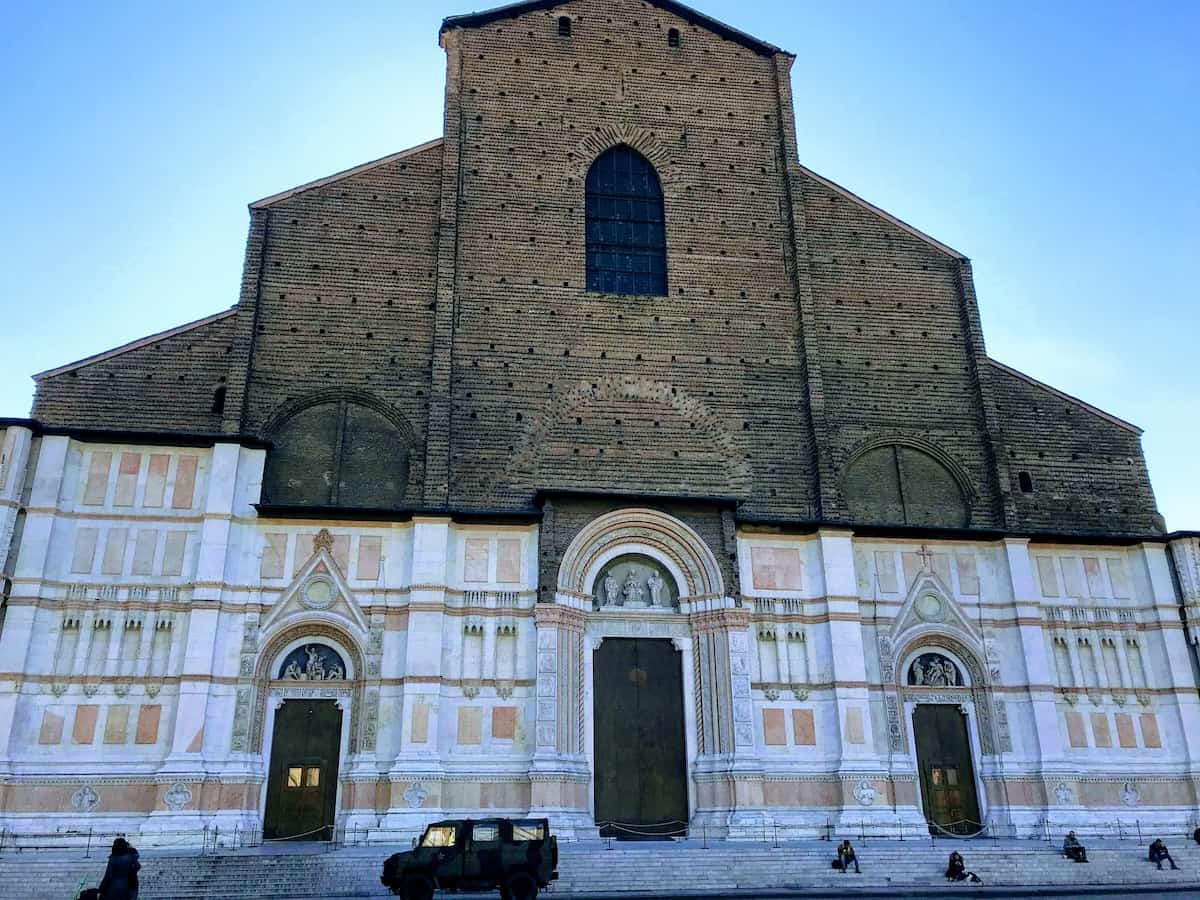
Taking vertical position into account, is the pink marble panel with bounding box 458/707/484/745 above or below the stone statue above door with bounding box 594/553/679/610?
below

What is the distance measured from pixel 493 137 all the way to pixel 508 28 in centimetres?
284

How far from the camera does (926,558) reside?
744 inches

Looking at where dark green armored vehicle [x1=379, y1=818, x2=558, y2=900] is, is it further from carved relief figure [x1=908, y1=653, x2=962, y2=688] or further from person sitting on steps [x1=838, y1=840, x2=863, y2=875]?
carved relief figure [x1=908, y1=653, x2=962, y2=688]

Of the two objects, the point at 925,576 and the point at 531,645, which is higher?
the point at 925,576

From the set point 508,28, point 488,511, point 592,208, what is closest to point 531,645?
point 488,511

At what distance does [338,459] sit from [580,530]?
14.7 feet

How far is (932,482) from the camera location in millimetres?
19734

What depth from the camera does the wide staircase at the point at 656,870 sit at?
1323 centimetres

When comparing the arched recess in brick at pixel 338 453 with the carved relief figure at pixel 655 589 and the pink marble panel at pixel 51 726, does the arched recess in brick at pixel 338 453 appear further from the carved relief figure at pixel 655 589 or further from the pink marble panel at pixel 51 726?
the carved relief figure at pixel 655 589

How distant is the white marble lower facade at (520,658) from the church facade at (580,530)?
62 mm

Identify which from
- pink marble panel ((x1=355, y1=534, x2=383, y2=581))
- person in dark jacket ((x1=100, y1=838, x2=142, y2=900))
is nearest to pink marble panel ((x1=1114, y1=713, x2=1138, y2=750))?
pink marble panel ((x1=355, y1=534, x2=383, y2=581))

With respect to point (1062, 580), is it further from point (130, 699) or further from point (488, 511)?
point (130, 699)

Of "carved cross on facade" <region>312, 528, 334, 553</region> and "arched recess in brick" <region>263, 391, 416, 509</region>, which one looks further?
"arched recess in brick" <region>263, 391, 416, 509</region>

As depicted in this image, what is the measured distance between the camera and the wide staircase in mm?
13227
